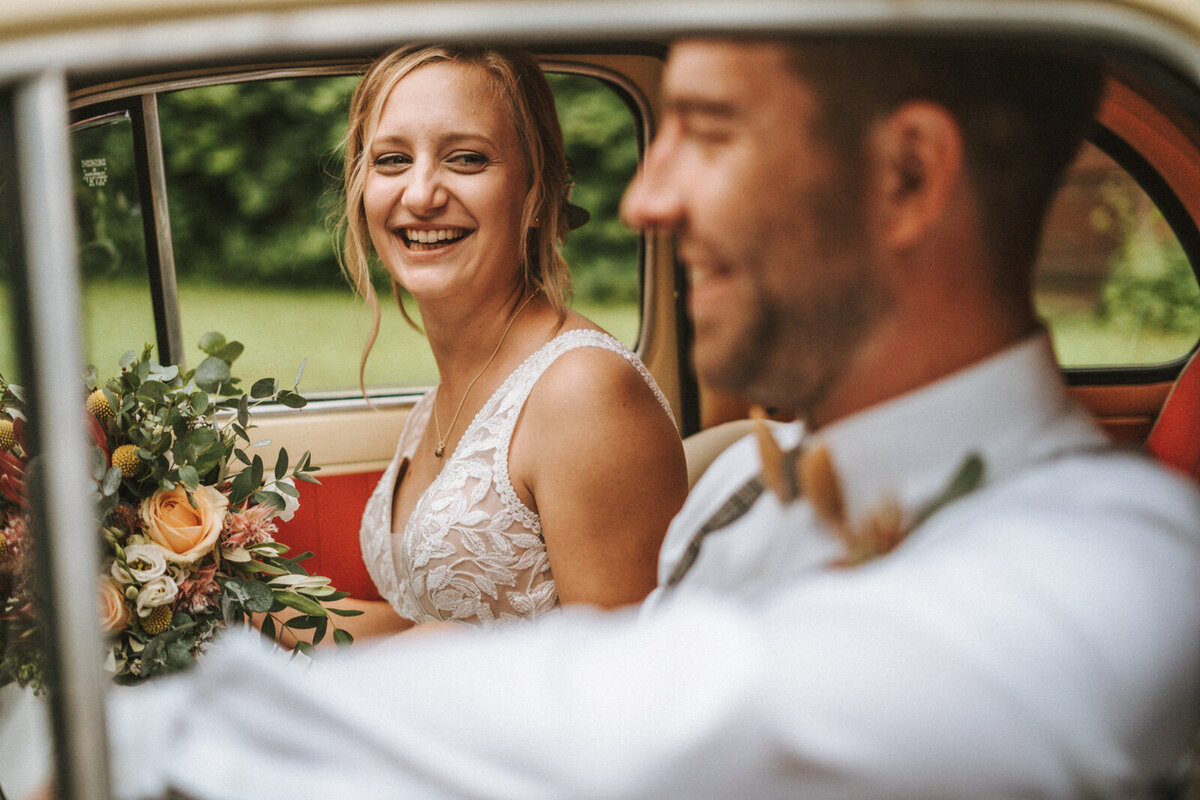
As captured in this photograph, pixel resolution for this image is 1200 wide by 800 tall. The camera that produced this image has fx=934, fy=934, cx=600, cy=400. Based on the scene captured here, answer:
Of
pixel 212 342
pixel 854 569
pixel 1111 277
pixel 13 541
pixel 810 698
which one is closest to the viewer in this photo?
pixel 810 698

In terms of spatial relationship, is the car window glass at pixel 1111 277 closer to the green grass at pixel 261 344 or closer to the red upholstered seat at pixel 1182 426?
the red upholstered seat at pixel 1182 426

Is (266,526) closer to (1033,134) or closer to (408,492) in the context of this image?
(408,492)

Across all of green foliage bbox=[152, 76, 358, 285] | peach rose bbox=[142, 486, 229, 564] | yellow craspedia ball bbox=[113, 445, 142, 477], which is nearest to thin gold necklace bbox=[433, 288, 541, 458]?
peach rose bbox=[142, 486, 229, 564]

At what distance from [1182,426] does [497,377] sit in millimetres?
1300

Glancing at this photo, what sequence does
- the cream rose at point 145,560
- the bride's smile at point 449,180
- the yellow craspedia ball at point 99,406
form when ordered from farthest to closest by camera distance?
the bride's smile at point 449,180 → the yellow craspedia ball at point 99,406 → the cream rose at point 145,560

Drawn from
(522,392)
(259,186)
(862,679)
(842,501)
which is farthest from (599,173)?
(259,186)

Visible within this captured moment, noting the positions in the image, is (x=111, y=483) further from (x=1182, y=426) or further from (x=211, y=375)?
(x=1182, y=426)

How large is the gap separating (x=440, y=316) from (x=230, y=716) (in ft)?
4.56

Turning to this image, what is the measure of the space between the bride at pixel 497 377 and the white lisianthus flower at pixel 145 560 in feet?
1.72

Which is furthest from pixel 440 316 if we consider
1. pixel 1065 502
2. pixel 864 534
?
pixel 1065 502

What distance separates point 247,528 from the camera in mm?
1778

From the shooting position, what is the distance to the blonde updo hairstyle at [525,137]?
6.46 ft

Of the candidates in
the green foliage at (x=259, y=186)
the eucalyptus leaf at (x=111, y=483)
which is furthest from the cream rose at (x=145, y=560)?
the green foliage at (x=259, y=186)

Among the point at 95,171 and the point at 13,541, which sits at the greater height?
the point at 95,171
